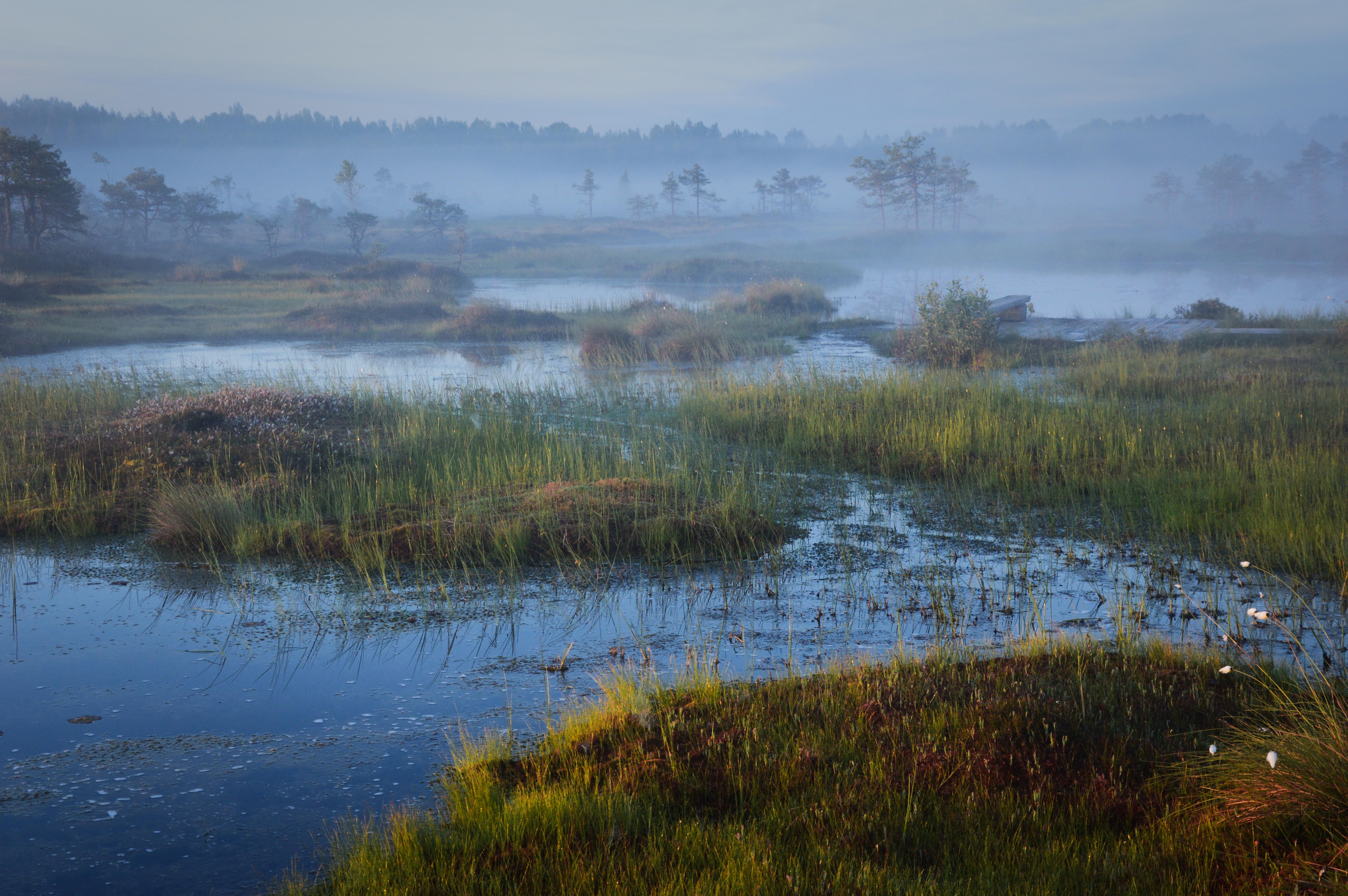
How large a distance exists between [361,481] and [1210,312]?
21086mm

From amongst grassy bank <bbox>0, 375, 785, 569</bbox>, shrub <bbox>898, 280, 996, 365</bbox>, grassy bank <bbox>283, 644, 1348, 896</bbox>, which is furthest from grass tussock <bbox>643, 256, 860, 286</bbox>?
grassy bank <bbox>283, 644, 1348, 896</bbox>

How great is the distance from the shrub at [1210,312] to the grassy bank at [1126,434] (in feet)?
13.7

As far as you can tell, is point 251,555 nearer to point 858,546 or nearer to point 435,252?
point 858,546

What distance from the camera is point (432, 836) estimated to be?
3.42m

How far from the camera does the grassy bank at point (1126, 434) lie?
297 inches

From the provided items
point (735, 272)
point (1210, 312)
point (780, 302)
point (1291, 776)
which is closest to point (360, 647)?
point (1291, 776)

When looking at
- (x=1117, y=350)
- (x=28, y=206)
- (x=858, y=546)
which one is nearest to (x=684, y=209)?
(x=28, y=206)

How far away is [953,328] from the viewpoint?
18.4 m

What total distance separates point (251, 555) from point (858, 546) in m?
5.48

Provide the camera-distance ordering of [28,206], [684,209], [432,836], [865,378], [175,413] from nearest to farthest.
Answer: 1. [432,836]
2. [175,413]
3. [865,378]
4. [28,206]
5. [684,209]

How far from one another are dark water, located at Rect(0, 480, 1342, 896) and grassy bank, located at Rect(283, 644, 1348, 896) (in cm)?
64

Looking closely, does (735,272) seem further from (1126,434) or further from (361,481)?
(361,481)

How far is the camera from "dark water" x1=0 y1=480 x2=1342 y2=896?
3.92 meters

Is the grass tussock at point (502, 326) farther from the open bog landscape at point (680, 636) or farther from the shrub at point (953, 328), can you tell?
the open bog landscape at point (680, 636)
